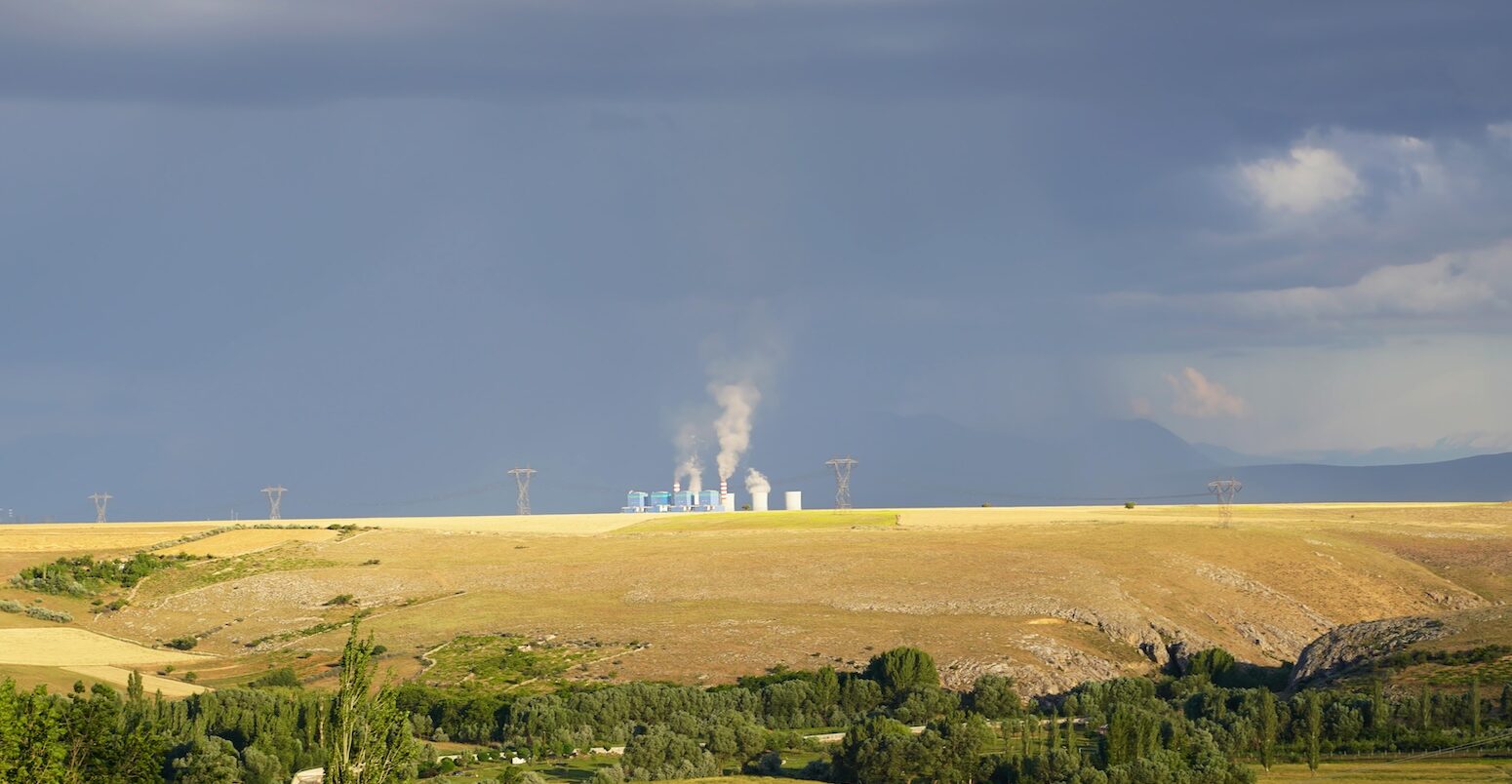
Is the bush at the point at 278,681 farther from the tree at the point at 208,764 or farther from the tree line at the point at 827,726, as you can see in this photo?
the tree at the point at 208,764

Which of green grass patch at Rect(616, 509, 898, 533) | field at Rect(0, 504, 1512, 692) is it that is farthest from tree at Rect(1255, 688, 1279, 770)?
green grass patch at Rect(616, 509, 898, 533)

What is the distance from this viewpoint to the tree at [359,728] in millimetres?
30970

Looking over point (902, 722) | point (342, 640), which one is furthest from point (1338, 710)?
point (342, 640)

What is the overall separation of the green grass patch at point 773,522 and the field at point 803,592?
258 inches

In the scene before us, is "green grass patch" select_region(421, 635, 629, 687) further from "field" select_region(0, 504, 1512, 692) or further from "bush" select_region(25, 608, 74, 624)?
"bush" select_region(25, 608, 74, 624)

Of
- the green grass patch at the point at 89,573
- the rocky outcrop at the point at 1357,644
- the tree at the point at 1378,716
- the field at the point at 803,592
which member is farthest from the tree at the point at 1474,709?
the green grass patch at the point at 89,573

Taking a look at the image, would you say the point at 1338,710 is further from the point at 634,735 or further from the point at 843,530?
the point at 843,530

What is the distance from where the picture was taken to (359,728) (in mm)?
31797

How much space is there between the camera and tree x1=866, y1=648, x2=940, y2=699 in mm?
83500

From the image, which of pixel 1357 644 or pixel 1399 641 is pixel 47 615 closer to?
pixel 1357 644

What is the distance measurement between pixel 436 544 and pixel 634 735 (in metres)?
70.6

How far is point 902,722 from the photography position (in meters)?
75.3

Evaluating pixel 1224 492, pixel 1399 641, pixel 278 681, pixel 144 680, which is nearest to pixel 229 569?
pixel 144 680

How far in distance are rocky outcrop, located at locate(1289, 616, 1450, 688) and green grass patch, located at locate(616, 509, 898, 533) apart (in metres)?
68.3
